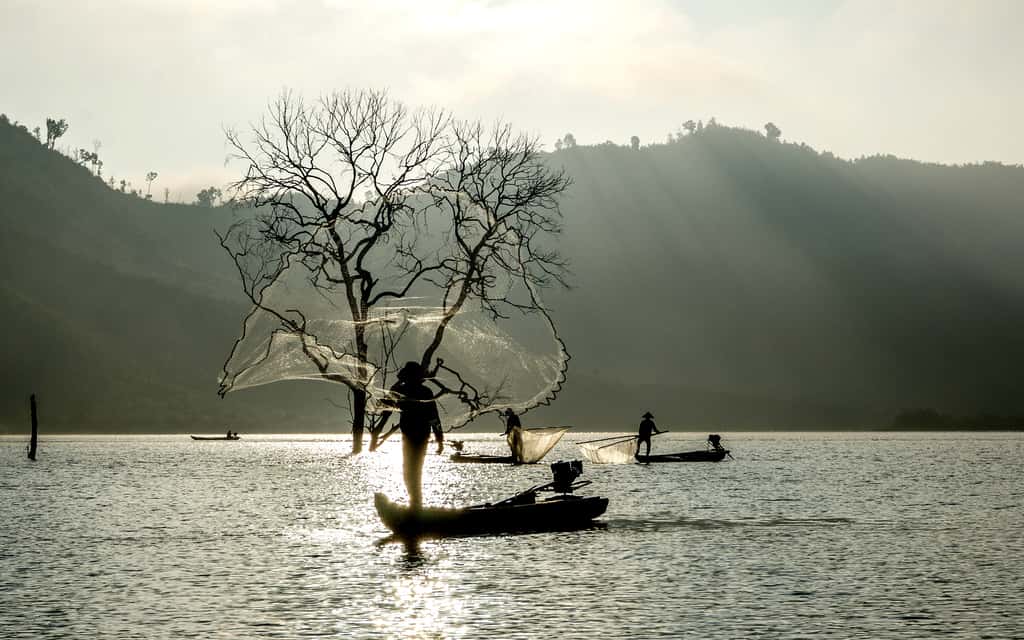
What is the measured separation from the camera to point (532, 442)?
225 feet

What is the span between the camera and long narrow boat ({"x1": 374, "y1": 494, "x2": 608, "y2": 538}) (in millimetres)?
33188

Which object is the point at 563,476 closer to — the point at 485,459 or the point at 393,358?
the point at 393,358

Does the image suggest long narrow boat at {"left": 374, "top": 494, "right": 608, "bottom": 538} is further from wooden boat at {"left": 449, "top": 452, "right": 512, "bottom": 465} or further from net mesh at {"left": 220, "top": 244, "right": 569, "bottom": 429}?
wooden boat at {"left": 449, "top": 452, "right": 512, "bottom": 465}

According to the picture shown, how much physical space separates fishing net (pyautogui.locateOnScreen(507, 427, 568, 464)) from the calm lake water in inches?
425

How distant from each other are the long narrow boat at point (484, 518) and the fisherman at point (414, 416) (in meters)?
0.50

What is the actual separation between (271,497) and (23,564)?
2198 centimetres

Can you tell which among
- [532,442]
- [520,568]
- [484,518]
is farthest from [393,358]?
[532,442]

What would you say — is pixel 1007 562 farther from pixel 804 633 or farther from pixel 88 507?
pixel 88 507

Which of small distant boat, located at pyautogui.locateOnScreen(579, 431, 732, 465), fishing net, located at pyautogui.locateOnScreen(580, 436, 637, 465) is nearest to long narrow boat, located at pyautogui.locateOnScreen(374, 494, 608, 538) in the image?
small distant boat, located at pyautogui.locateOnScreen(579, 431, 732, 465)

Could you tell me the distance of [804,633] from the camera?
772 inches

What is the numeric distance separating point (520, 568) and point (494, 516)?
21.0ft

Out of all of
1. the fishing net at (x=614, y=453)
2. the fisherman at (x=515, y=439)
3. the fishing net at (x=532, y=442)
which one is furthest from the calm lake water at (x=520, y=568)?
the fishing net at (x=614, y=453)

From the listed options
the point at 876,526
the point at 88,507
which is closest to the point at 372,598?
the point at 876,526

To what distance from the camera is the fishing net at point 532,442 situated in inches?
2601
